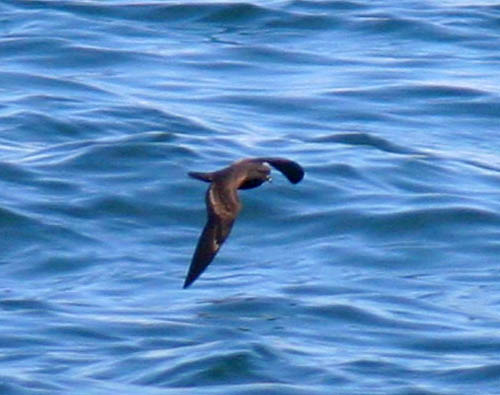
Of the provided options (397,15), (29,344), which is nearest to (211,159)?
(29,344)

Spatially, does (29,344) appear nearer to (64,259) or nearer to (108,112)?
(64,259)

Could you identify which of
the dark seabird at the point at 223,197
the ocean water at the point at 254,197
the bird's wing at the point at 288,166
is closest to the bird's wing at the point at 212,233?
the dark seabird at the point at 223,197

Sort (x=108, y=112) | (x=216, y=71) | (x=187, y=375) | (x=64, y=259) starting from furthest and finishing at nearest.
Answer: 1. (x=216, y=71)
2. (x=108, y=112)
3. (x=64, y=259)
4. (x=187, y=375)

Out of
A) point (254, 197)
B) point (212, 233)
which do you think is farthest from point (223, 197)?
point (254, 197)

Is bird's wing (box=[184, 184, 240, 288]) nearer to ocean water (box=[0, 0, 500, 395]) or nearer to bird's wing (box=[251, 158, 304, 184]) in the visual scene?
bird's wing (box=[251, 158, 304, 184])

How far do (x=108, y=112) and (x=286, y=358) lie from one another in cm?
536

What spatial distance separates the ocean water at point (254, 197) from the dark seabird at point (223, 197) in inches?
37.7

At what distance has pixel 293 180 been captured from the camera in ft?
33.2

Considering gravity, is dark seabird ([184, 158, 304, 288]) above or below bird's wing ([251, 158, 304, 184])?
below

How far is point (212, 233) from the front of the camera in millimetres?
9289

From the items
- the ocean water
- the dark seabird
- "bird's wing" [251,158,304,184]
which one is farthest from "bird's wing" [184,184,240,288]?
the ocean water

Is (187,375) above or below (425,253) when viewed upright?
below

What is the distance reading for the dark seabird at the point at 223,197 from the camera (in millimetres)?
9227

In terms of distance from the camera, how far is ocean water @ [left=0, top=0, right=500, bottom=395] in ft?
34.5
